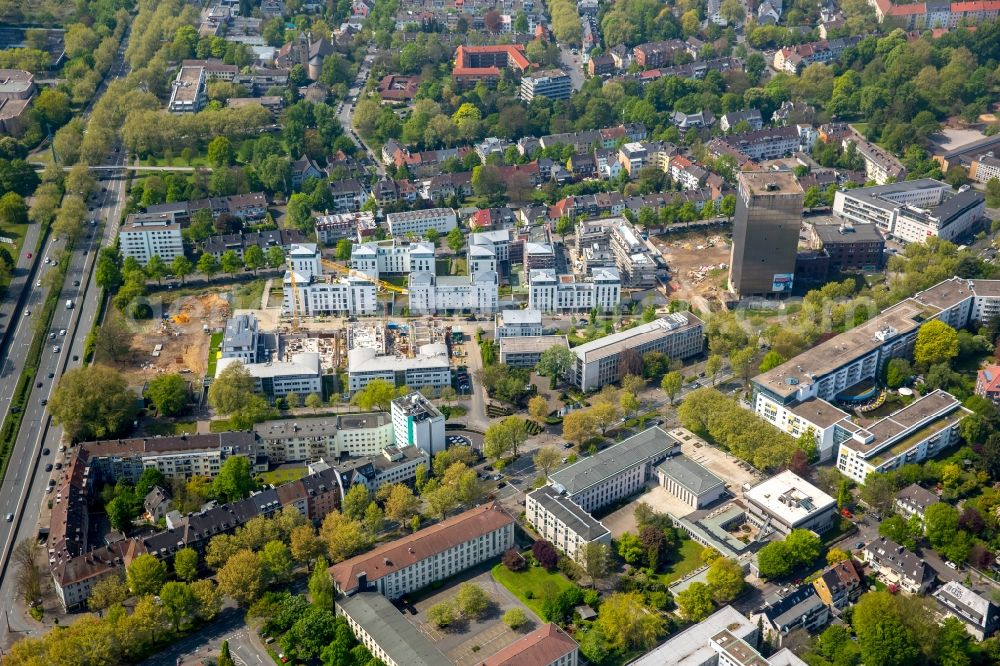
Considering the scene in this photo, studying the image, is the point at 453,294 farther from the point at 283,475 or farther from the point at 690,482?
the point at 690,482

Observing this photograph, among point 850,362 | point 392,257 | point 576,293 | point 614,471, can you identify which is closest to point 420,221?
point 392,257

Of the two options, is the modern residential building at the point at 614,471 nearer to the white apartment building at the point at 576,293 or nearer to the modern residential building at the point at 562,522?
the modern residential building at the point at 562,522

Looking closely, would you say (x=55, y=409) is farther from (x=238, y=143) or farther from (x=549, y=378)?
(x=238, y=143)

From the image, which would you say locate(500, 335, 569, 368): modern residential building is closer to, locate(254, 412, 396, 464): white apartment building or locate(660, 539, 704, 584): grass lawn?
locate(254, 412, 396, 464): white apartment building

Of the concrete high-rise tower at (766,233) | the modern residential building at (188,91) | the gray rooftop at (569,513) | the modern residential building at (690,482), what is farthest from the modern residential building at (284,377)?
the modern residential building at (188,91)

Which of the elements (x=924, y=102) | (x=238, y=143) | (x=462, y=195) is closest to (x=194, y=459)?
(x=462, y=195)
